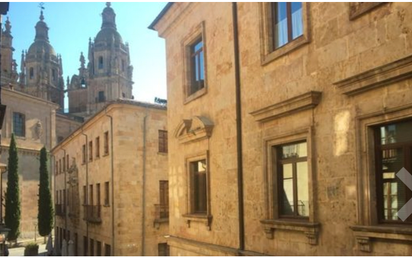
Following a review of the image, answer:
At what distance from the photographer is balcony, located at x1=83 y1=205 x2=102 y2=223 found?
86.5 feet

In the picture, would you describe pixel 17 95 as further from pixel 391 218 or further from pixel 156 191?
pixel 391 218

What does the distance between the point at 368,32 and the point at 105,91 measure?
79985 mm

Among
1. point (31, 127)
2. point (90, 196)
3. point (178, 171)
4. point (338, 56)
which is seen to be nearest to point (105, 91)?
point (31, 127)

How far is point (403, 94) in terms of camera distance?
641cm

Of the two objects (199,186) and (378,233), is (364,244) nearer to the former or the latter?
(378,233)

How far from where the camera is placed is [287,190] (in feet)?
29.6

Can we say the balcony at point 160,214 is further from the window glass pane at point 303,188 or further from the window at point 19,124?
the window at point 19,124

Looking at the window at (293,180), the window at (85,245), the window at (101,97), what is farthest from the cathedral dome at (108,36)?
the window at (293,180)

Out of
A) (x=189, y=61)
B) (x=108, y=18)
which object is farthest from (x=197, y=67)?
(x=108, y=18)

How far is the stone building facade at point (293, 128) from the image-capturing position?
680cm

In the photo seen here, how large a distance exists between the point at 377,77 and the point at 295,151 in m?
2.46

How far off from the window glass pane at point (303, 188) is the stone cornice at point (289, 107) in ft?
3.14

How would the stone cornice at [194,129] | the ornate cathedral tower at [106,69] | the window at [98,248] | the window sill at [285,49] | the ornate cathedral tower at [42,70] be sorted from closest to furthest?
the window sill at [285,49] < the stone cornice at [194,129] < the window at [98,248] < the ornate cathedral tower at [106,69] < the ornate cathedral tower at [42,70]

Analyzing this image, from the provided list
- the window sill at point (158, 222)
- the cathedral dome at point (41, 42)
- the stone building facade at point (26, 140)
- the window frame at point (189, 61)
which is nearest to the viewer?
the window frame at point (189, 61)
